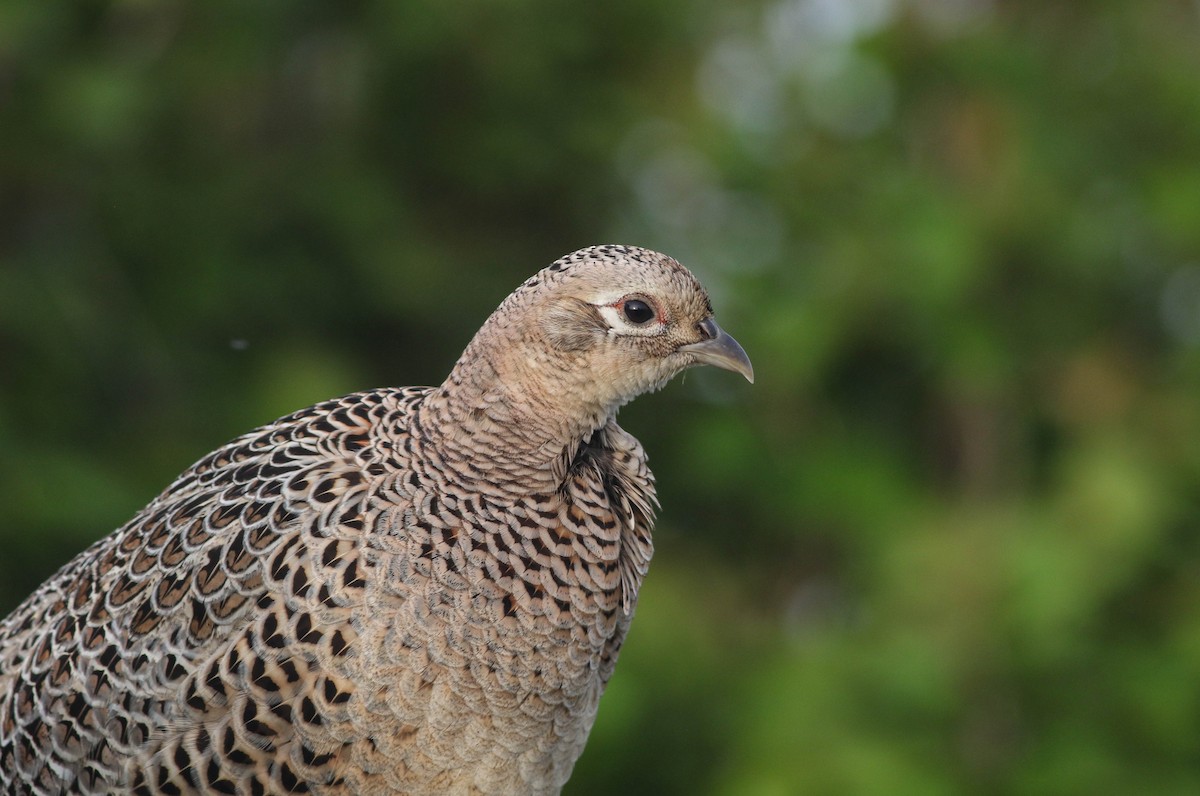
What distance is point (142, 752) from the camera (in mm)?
3250

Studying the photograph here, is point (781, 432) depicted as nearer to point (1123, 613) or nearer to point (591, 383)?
point (1123, 613)

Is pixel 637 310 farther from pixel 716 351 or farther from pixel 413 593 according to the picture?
pixel 413 593

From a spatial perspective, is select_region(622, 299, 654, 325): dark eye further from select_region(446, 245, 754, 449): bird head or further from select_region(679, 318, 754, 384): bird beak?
select_region(679, 318, 754, 384): bird beak

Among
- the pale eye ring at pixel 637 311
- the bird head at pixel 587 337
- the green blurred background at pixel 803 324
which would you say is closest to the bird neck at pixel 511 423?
the bird head at pixel 587 337

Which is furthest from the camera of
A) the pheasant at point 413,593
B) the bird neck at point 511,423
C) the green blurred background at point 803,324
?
the green blurred background at point 803,324

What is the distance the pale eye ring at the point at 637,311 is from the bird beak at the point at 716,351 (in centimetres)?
12

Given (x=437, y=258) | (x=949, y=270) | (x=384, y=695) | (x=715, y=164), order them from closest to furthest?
1. (x=384, y=695)
2. (x=949, y=270)
3. (x=715, y=164)
4. (x=437, y=258)

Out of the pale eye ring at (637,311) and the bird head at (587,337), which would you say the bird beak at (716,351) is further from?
the pale eye ring at (637,311)

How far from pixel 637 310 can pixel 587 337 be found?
13cm

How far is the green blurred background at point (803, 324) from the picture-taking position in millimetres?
7855

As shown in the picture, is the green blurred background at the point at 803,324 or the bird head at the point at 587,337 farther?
the green blurred background at the point at 803,324

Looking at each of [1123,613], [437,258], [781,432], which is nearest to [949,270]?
[781,432]

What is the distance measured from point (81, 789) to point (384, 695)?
85cm

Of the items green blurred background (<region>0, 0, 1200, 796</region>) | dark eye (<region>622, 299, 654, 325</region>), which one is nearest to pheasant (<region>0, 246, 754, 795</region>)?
dark eye (<region>622, 299, 654, 325</region>)
